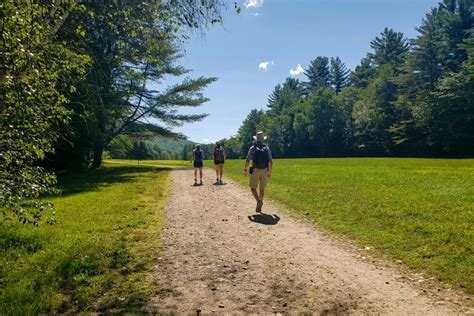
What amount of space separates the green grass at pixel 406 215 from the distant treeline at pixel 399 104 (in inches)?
1543

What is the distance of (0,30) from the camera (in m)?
3.98

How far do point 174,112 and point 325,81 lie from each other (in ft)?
254

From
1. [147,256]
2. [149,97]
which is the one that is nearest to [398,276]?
[147,256]

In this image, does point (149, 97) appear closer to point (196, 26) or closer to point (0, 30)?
point (196, 26)

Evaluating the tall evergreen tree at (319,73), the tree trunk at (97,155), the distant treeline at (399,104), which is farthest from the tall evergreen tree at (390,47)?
the tree trunk at (97,155)

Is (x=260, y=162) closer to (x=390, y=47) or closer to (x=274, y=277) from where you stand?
(x=274, y=277)

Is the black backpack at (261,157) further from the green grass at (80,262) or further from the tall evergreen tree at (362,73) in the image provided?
the tall evergreen tree at (362,73)

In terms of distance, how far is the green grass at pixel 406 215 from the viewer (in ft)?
18.6

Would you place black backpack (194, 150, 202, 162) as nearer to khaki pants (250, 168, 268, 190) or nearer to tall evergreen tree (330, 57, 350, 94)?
khaki pants (250, 168, 268, 190)

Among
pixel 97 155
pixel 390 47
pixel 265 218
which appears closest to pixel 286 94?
pixel 390 47

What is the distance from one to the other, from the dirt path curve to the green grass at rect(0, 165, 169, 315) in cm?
Answer: 43

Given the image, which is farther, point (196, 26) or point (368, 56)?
point (368, 56)

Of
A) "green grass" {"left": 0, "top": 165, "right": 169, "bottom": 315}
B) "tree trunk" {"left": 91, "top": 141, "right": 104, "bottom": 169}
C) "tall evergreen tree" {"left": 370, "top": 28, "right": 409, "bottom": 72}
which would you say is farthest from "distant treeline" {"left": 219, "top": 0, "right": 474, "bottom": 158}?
"green grass" {"left": 0, "top": 165, "right": 169, "bottom": 315}

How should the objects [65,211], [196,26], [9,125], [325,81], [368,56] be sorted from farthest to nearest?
[325,81] → [368,56] → [65,211] → [196,26] → [9,125]
